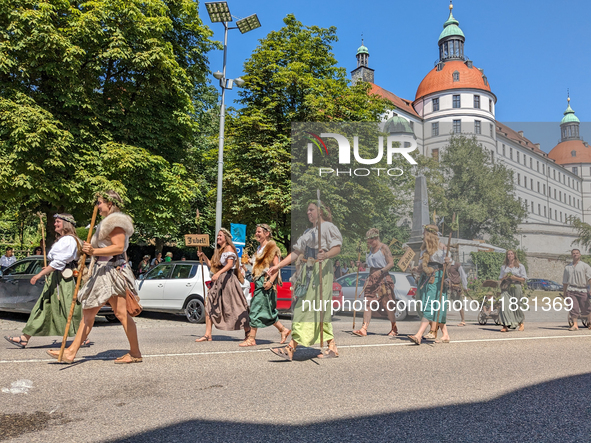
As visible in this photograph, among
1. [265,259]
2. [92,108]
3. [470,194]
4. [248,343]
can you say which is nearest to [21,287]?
[248,343]

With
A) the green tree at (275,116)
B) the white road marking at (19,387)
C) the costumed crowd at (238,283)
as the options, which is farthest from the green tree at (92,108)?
the white road marking at (19,387)

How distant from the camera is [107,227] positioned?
5668mm

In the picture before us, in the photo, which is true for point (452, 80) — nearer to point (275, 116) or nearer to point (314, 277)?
point (275, 116)

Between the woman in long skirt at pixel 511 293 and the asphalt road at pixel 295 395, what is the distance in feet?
11.5

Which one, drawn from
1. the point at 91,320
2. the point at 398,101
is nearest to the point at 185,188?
the point at 91,320

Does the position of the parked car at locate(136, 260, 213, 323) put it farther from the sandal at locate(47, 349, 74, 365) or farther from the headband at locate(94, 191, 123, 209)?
the headband at locate(94, 191, 123, 209)

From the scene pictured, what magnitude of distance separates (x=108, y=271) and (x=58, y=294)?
5.43 feet

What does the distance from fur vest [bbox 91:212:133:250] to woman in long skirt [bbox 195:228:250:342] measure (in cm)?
247

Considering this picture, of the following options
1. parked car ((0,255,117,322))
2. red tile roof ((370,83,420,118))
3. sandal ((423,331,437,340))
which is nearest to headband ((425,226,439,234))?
sandal ((423,331,437,340))

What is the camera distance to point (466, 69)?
244ft

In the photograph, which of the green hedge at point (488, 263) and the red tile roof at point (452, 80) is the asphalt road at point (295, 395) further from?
the red tile roof at point (452, 80)

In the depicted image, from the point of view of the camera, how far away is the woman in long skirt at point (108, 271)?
5691 millimetres

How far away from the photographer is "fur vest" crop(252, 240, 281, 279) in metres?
7.95

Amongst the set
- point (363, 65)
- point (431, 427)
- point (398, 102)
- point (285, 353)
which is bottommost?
point (431, 427)
